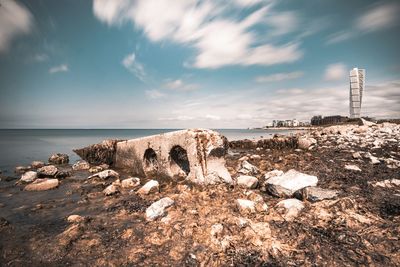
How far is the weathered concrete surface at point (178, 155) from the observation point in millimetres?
6945

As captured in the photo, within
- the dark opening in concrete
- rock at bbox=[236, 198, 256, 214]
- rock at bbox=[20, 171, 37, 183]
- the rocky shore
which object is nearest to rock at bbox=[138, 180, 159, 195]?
the rocky shore

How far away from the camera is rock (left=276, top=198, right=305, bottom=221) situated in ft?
14.3

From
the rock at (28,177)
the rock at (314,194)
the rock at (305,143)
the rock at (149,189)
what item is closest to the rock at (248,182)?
the rock at (314,194)

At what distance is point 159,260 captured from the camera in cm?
334

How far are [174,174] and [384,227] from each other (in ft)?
19.1

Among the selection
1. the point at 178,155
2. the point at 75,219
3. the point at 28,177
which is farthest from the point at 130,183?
the point at 28,177

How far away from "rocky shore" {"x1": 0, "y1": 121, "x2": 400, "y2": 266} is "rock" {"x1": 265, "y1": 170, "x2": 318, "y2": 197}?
23mm

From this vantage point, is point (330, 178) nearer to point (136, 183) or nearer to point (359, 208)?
point (359, 208)

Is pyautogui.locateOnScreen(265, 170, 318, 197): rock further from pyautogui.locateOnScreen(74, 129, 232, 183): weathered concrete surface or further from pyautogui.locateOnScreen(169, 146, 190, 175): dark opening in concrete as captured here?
pyautogui.locateOnScreen(169, 146, 190, 175): dark opening in concrete

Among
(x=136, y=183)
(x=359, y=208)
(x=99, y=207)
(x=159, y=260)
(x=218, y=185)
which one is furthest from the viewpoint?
(x=136, y=183)

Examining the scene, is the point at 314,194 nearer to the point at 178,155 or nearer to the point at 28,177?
the point at 178,155

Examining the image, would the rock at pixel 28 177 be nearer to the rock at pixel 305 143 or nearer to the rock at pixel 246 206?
the rock at pixel 246 206

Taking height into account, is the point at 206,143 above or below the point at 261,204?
above

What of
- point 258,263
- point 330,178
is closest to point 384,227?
point 258,263
